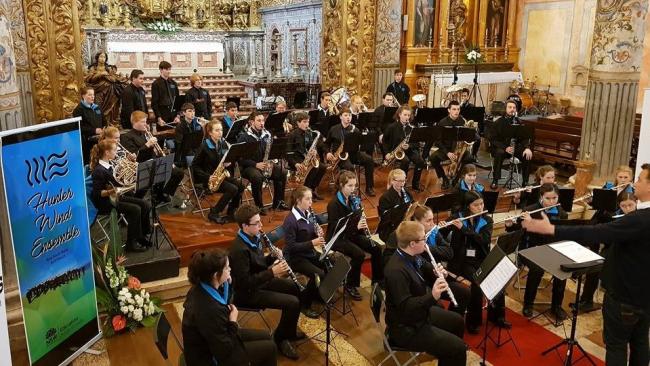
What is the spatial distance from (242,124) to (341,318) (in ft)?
12.8

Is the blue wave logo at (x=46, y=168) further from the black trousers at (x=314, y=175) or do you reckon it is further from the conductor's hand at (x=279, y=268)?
the black trousers at (x=314, y=175)

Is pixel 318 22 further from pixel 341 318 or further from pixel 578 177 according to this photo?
pixel 341 318

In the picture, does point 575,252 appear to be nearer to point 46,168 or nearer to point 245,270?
point 245,270

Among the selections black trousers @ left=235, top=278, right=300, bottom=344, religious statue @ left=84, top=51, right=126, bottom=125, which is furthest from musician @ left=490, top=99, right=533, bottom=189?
religious statue @ left=84, top=51, right=126, bottom=125

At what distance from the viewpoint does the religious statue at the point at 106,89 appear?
11844 millimetres

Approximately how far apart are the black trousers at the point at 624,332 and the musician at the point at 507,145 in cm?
561

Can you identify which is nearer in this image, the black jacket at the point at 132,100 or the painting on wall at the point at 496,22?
the black jacket at the point at 132,100

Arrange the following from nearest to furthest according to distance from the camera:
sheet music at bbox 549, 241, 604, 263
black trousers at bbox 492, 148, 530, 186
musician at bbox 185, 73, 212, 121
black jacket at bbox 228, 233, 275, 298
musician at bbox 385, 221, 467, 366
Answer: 1. musician at bbox 385, 221, 467, 366
2. sheet music at bbox 549, 241, 604, 263
3. black jacket at bbox 228, 233, 275, 298
4. black trousers at bbox 492, 148, 530, 186
5. musician at bbox 185, 73, 212, 121

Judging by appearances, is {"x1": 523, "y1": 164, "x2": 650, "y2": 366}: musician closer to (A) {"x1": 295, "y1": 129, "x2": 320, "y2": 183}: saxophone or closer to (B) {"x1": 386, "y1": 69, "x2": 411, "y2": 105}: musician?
(A) {"x1": 295, "y1": 129, "x2": 320, "y2": 183}: saxophone

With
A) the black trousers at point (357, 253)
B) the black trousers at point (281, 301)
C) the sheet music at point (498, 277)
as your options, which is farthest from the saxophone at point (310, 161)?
the sheet music at point (498, 277)

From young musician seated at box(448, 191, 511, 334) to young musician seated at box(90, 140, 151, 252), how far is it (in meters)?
3.78

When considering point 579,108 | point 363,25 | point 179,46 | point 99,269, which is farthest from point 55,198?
point 579,108

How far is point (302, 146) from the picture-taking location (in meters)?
9.05

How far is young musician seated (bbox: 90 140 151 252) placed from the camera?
6.60 meters
